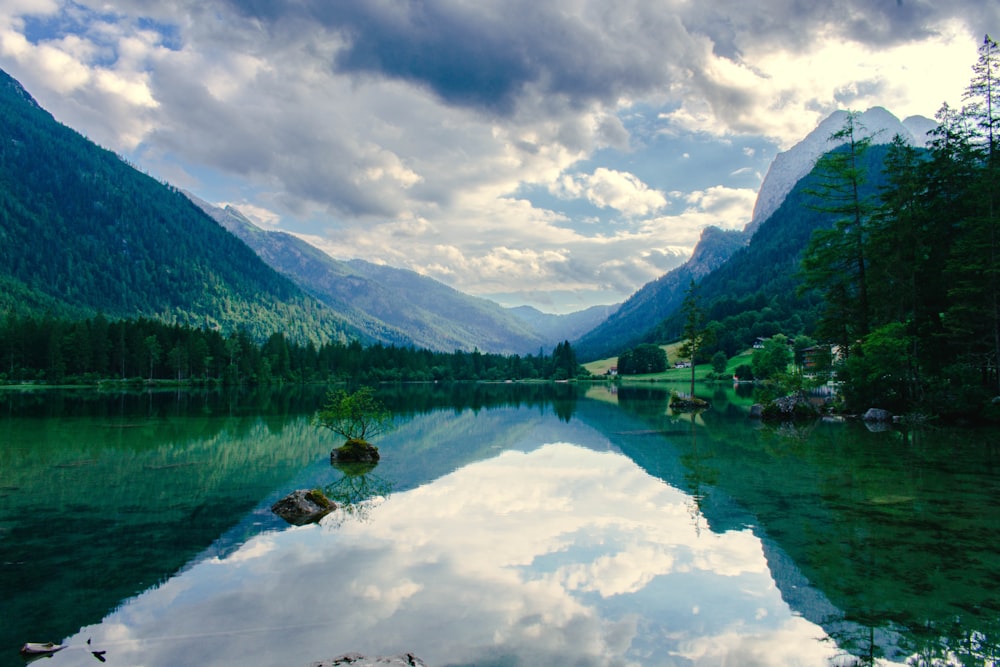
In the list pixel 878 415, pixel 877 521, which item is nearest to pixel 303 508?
pixel 877 521

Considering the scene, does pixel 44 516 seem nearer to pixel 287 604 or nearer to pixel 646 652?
pixel 287 604

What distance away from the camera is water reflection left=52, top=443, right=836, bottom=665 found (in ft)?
37.6

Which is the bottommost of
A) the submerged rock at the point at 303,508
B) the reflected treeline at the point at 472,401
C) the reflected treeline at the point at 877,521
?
the reflected treeline at the point at 472,401

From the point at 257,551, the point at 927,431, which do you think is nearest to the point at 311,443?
the point at 257,551

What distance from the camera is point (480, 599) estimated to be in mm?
14180

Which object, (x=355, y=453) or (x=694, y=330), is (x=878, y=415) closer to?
(x=355, y=453)

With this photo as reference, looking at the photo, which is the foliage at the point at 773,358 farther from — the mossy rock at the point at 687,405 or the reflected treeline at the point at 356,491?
the reflected treeline at the point at 356,491

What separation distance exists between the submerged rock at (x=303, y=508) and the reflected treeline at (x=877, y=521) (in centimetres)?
1447

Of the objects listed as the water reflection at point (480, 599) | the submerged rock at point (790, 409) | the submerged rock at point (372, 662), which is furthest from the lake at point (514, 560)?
the submerged rock at point (790, 409)

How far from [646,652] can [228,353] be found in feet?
598

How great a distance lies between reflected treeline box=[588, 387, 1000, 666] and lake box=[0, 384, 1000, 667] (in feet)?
0.31

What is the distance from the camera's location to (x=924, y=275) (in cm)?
5141

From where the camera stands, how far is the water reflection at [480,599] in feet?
37.6

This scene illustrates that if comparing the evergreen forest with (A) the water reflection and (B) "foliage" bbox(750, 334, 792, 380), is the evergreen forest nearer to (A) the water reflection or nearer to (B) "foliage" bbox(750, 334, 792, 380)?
(A) the water reflection
